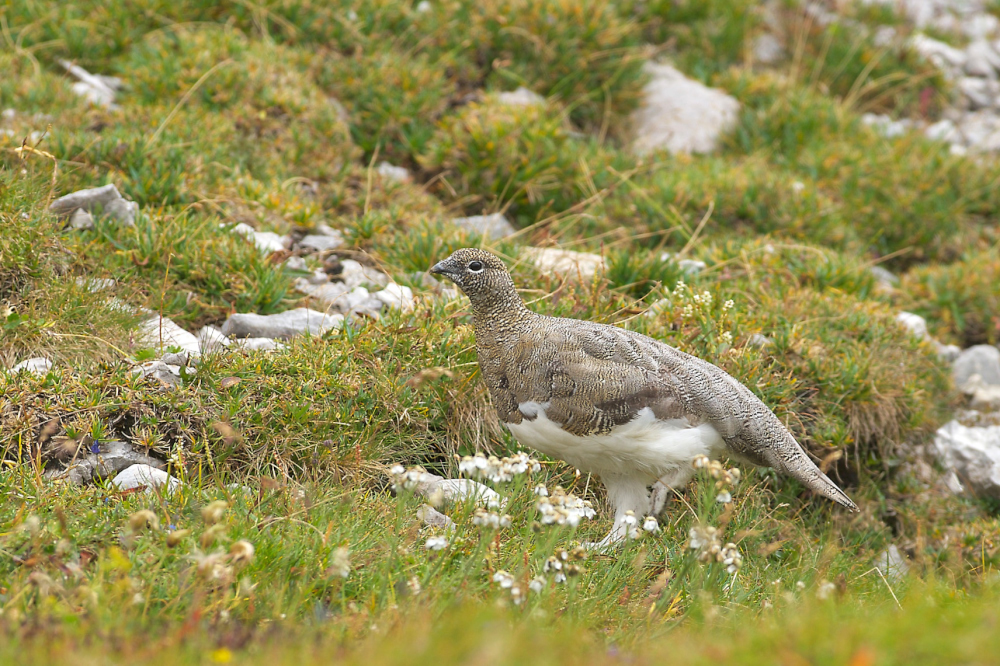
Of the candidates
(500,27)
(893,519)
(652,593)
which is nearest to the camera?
(652,593)

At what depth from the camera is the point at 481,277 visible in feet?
14.9

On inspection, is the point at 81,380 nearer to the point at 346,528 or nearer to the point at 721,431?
the point at 346,528

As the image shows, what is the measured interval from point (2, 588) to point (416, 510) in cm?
166

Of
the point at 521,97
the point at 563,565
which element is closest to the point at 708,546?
the point at 563,565

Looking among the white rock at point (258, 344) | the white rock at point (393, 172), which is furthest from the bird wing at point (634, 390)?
the white rock at point (393, 172)

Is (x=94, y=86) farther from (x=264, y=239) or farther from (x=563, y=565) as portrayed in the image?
(x=563, y=565)

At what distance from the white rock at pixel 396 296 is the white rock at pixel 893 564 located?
301 centimetres

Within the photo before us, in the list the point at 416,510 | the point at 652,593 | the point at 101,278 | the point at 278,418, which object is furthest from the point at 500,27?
the point at 652,593

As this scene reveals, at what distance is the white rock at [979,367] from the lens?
6.83 m

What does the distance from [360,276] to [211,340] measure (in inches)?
51.2

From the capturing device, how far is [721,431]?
4.59 meters

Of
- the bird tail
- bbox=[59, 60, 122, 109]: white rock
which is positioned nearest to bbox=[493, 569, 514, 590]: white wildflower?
the bird tail

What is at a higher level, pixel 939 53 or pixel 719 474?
pixel 719 474

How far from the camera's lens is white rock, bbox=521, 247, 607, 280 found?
6.42 m
